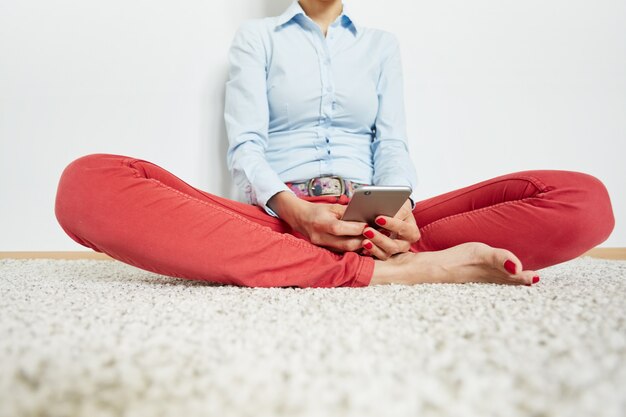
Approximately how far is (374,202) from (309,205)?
6.1 inches

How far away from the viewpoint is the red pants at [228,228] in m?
0.77

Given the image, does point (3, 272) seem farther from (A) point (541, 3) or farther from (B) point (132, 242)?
(A) point (541, 3)

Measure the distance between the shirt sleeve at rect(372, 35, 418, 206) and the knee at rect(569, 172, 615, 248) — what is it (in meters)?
0.38

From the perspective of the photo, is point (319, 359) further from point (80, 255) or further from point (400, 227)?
point (80, 255)

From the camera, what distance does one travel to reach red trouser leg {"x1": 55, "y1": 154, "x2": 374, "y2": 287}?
0.77 m

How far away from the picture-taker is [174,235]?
30.4 inches

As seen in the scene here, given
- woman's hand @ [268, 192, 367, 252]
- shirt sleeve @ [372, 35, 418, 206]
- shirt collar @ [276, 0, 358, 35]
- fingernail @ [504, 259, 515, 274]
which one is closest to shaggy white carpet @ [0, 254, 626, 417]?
fingernail @ [504, 259, 515, 274]

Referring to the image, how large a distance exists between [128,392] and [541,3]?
171 cm

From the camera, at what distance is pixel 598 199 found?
84cm

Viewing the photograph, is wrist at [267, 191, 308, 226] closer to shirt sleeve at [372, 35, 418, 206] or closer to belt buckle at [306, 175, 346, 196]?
belt buckle at [306, 175, 346, 196]

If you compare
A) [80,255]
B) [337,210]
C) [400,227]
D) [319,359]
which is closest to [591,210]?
[400,227]

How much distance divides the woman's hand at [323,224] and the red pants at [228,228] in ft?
0.10

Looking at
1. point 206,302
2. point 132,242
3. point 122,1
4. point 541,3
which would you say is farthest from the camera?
point 541,3

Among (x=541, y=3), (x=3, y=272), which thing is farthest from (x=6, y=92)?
(x=541, y=3)
